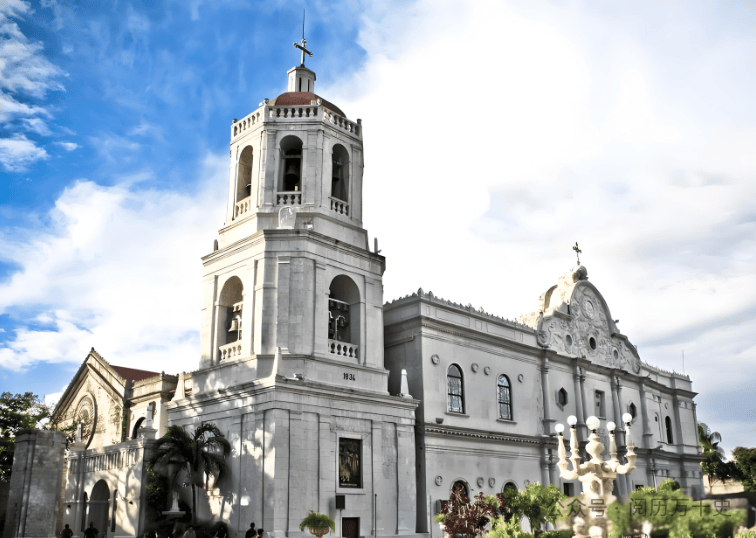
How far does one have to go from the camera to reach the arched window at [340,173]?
28.9 meters

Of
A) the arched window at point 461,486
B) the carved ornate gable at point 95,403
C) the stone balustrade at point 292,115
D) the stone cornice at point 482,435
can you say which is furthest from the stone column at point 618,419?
the carved ornate gable at point 95,403

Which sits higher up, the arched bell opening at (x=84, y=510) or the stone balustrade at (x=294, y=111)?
the stone balustrade at (x=294, y=111)

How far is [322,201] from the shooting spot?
27.1 m

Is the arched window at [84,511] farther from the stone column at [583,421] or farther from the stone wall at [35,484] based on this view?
the stone column at [583,421]

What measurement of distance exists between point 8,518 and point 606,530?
67.9 feet

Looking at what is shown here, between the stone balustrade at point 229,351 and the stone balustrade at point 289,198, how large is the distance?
565cm

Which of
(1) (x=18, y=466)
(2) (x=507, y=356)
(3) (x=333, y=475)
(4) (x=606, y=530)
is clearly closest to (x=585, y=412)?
(2) (x=507, y=356)

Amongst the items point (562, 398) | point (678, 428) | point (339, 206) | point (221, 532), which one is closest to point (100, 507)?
point (221, 532)

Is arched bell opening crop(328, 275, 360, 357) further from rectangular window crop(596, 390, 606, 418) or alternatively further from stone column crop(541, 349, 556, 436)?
rectangular window crop(596, 390, 606, 418)

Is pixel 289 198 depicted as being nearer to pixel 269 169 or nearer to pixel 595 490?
pixel 269 169

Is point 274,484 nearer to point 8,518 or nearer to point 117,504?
point 117,504

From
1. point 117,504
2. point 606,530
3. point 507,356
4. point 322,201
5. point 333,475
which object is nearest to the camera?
point 606,530

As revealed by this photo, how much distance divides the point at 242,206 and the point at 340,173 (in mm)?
4258

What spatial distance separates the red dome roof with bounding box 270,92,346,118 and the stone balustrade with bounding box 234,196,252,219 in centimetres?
424
